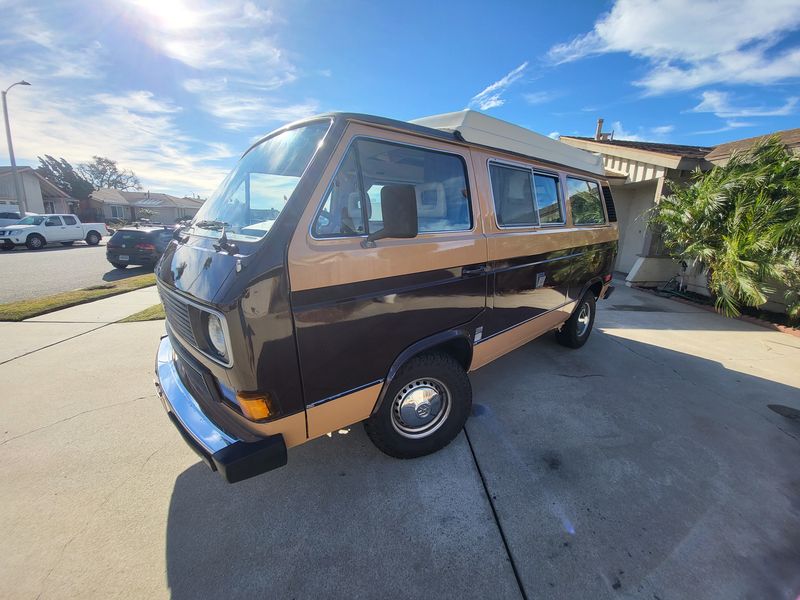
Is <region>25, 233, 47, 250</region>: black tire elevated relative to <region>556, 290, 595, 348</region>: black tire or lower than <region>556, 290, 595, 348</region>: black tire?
elevated

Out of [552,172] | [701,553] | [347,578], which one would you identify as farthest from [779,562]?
[552,172]

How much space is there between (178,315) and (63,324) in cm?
529

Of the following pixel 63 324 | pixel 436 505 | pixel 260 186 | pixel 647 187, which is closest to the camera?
pixel 436 505

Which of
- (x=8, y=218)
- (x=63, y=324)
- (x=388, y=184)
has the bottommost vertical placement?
(x=63, y=324)

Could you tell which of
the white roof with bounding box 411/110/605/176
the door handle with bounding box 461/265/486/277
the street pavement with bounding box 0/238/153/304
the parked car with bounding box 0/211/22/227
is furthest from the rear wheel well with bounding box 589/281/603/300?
the parked car with bounding box 0/211/22/227

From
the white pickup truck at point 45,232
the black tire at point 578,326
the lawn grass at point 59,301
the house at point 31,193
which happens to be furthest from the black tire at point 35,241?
the black tire at point 578,326

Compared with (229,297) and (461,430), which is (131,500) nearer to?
(229,297)

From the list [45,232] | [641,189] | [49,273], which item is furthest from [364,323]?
[45,232]

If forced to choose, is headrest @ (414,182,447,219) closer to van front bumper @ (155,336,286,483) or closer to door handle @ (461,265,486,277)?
door handle @ (461,265,486,277)

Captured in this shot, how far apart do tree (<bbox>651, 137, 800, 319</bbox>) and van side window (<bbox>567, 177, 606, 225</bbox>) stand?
349 cm

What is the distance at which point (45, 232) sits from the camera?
17.3 meters

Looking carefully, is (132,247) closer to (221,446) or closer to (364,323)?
(221,446)

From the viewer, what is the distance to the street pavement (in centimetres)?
816

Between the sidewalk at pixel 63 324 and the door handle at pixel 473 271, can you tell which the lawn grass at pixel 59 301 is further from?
the door handle at pixel 473 271
